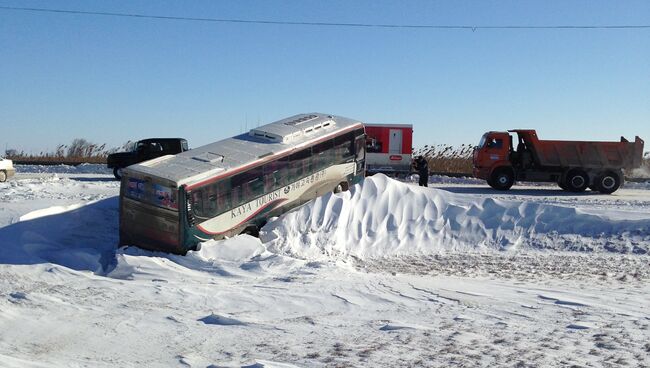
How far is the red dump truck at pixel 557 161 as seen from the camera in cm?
2936

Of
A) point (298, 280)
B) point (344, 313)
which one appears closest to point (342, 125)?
point (298, 280)

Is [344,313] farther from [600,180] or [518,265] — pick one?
[600,180]

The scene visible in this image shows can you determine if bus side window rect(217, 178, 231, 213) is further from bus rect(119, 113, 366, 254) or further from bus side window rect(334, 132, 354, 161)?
bus side window rect(334, 132, 354, 161)

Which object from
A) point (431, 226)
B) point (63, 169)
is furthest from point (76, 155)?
point (431, 226)

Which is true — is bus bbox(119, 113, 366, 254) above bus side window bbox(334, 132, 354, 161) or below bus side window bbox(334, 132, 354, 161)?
below

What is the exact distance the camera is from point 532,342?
7262 mm

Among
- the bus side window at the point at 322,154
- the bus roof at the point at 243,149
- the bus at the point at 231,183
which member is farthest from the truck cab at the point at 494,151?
the bus side window at the point at 322,154

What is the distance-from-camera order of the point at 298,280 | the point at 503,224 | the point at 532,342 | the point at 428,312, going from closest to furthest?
the point at 532,342 → the point at 428,312 → the point at 298,280 → the point at 503,224

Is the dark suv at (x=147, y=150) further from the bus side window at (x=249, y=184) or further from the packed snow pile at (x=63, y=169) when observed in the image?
the bus side window at (x=249, y=184)

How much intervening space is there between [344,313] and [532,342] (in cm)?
251

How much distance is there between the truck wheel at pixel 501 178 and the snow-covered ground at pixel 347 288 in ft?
45.8

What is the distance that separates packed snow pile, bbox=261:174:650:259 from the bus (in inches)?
32.6

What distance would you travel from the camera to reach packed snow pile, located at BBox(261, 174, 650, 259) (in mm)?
14445

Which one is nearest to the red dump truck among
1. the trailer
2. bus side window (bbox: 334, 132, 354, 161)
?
the trailer
